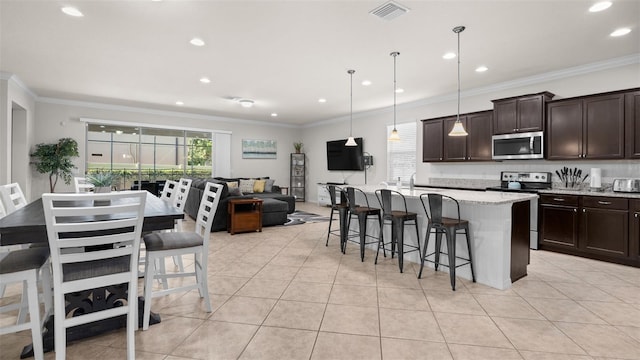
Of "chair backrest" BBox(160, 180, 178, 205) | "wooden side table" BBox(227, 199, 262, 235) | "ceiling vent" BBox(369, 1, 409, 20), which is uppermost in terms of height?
"ceiling vent" BBox(369, 1, 409, 20)

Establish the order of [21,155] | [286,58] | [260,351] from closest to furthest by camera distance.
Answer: [260,351] → [286,58] → [21,155]

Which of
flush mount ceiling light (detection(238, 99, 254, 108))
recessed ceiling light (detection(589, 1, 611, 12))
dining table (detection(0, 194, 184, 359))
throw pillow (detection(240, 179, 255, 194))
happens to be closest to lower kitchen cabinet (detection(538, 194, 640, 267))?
recessed ceiling light (detection(589, 1, 611, 12))

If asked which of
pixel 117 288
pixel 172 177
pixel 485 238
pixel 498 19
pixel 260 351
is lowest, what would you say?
pixel 260 351

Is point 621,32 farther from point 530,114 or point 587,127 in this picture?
point 530,114

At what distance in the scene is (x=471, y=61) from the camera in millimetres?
4496

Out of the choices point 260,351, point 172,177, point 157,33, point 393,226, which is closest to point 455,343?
point 260,351

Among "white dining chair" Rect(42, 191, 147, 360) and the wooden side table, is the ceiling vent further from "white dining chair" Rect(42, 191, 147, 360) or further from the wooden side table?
the wooden side table

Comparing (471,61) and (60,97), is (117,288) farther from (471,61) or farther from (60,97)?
(60,97)

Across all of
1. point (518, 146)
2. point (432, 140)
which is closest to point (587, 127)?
point (518, 146)

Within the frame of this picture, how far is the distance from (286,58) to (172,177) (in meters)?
5.94

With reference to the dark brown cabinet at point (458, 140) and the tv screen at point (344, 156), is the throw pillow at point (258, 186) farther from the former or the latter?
the dark brown cabinet at point (458, 140)

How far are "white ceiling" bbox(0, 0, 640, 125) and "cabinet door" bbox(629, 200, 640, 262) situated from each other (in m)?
2.04

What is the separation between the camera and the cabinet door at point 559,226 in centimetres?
429

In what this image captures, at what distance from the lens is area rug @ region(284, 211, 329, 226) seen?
6854 mm
